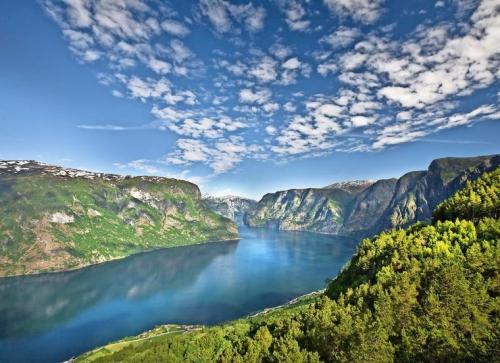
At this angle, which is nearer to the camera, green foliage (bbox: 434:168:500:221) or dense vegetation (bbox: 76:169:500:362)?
dense vegetation (bbox: 76:169:500:362)

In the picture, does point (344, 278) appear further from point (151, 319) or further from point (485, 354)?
point (151, 319)

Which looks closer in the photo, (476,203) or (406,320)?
(406,320)

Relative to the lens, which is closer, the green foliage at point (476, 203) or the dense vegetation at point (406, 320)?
the dense vegetation at point (406, 320)

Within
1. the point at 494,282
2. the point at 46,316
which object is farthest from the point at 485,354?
the point at 46,316

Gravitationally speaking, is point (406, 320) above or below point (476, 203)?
below

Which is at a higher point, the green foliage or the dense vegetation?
the green foliage
